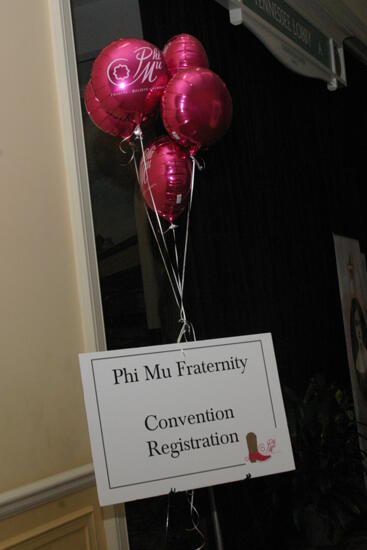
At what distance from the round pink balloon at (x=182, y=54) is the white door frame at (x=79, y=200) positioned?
1.02 ft

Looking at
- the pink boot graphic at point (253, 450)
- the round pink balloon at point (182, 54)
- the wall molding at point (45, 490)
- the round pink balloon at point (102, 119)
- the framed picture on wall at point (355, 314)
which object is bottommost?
the wall molding at point (45, 490)

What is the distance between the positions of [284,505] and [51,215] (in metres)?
1.64

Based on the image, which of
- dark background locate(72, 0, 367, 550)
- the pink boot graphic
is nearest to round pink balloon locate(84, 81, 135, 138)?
dark background locate(72, 0, 367, 550)

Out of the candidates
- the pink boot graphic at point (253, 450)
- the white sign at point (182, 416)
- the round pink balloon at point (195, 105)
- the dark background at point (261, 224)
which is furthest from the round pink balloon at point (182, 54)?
the pink boot graphic at point (253, 450)

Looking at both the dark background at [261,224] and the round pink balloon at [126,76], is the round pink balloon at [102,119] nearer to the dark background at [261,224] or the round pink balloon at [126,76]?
the round pink balloon at [126,76]

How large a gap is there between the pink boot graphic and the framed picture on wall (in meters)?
1.83

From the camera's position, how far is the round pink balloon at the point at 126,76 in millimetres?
2207

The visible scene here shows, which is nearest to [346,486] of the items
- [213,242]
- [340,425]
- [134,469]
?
[340,425]

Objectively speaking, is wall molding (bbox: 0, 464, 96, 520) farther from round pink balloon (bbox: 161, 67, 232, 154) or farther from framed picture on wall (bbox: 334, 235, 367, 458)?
framed picture on wall (bbox: 334, 235, 367, 458)

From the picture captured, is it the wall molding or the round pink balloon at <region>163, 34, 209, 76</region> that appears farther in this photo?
the round pink balloon at <region>163, 34, 209, 76</region>

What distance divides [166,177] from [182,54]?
42 cm

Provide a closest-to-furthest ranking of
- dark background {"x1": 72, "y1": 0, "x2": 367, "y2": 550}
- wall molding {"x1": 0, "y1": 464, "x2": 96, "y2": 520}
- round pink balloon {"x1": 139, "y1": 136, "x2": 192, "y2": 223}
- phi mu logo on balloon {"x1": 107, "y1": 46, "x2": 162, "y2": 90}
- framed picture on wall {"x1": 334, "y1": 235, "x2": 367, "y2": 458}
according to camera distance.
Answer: wall molding {"x1": 0, "y1": 464, "x2": 96, "y2": 520}
phi mu logo on balloon {"x1": 107, "y1": 46, "x2": 162, "y2": 90}
round pink balloon {"x1": 139, "y1": 136, "x2": 192, "y2": 223}
dark background {"x1": 72, "y1": 0, "x2": 367, "y2": 550}
framed picture on wall {"x1": 334, "y1": 235, "x2": 367, "y2": 458}

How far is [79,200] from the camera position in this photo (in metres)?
2.39

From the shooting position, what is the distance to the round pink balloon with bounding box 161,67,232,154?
2.29m
